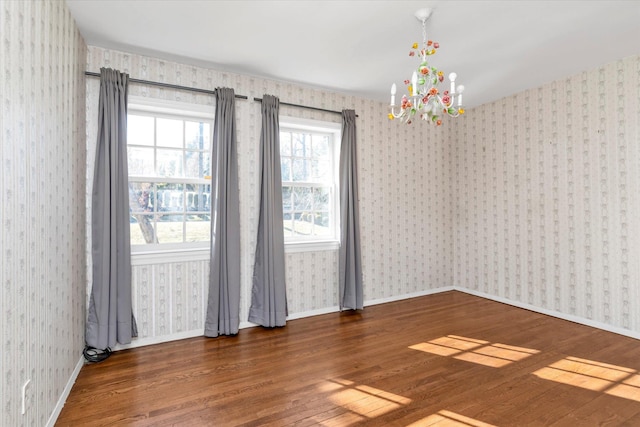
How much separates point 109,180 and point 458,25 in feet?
10.1

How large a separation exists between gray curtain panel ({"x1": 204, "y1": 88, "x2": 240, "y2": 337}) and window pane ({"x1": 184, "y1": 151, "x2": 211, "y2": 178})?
0.25 meters

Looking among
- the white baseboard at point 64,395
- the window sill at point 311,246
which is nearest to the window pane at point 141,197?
the white baseboard at point 64,395

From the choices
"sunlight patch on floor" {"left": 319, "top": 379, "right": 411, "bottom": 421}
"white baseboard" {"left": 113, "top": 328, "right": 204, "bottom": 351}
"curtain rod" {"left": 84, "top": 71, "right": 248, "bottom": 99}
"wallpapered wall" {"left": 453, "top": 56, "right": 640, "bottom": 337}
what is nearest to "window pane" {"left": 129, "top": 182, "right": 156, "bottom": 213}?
"curtain rod" {"left": 84, "top": 71, "right": 248, "bottom": 99}

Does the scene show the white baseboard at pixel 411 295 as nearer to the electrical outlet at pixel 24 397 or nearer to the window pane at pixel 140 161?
the window pane at pixel 140 161

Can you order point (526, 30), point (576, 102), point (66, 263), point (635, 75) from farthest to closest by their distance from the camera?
point (576, 102), point (635, 75), point (526, 30), point (66, 263)

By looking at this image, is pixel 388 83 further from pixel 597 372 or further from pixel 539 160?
pixel 597 372

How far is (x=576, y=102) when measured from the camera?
11.8 feet

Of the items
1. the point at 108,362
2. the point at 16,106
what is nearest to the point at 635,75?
the point at 16,106

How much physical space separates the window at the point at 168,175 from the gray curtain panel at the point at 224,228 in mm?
253

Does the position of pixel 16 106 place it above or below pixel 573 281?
above

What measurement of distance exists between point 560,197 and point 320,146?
281cm

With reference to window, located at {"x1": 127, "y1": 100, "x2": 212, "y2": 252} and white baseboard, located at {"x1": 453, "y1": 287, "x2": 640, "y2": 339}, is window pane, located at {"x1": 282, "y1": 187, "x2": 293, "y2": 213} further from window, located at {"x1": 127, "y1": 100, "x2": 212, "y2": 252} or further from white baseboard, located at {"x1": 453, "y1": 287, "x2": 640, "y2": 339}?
white baseboard, located at {"x1": 453, "y1": 287, "x2": 640, "y2": 339}

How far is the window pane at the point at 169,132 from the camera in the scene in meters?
3.28

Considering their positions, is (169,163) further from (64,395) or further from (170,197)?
(64,395)
